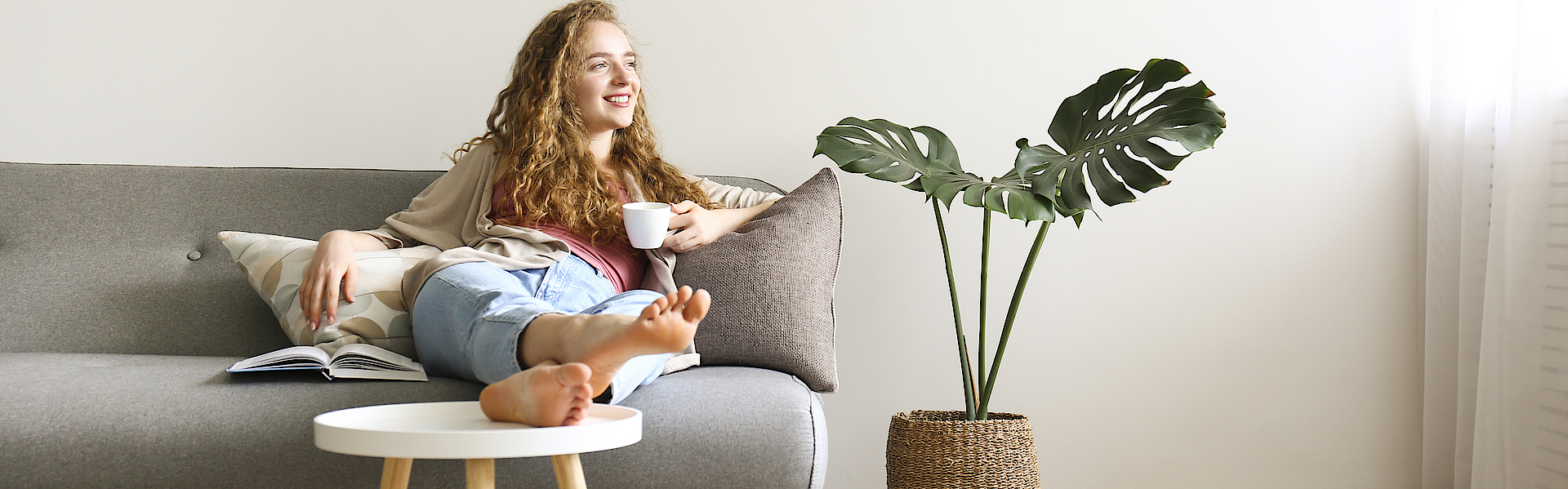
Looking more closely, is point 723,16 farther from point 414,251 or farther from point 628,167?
point 414,251


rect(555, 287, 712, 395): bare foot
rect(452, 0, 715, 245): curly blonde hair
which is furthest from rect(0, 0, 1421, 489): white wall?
rect(555, 287, 712, 395): bare foot

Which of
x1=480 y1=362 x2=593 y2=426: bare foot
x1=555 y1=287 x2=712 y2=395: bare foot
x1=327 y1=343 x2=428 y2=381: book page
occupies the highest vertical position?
x1=555 y1=287 x2=712 y2=395: bare foot

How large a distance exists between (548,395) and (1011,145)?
4.14 feet

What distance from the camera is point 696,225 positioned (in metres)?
1.38

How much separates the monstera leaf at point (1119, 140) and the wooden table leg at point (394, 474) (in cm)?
84

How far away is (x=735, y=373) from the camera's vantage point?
1.23 m

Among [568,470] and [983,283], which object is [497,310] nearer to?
[568,470]

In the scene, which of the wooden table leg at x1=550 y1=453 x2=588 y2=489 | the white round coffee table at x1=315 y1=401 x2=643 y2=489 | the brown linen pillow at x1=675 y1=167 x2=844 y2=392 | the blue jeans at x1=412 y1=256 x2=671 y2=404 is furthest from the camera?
the brown linen pillow at x1=675 y1=167 x2=844 y2=392

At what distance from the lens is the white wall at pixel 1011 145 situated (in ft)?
5.83

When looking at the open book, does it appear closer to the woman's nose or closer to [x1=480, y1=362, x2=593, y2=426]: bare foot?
[x1=480, y1=362, x2=593, y2=426]: bare foot

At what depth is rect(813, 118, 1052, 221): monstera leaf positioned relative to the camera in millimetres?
1209

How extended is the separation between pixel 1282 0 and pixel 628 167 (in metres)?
1.32

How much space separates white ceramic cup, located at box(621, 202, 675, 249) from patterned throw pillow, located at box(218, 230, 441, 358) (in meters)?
0.38

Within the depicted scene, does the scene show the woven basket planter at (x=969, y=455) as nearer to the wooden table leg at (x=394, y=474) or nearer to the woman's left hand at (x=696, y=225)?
the woman's left hand at (x=696, y=225)
